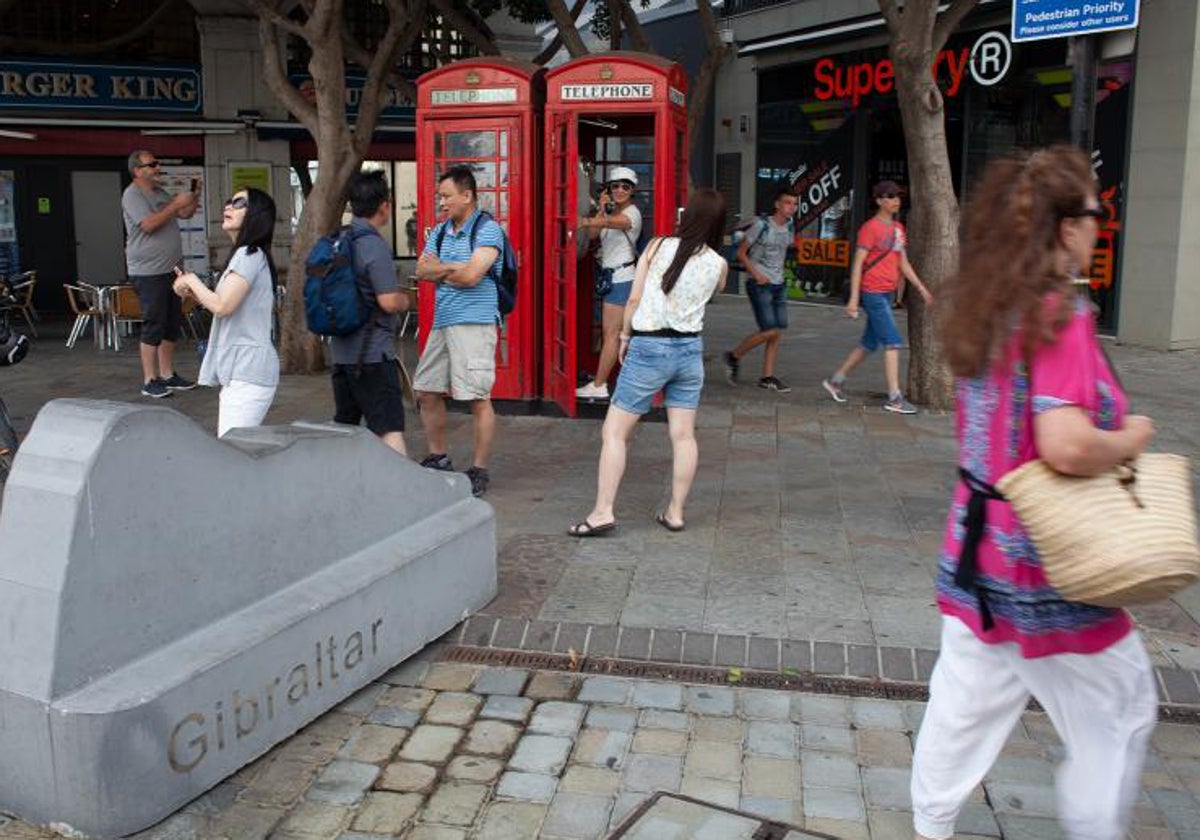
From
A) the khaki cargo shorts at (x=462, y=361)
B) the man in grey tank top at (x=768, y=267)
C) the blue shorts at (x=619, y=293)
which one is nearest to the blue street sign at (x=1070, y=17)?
the khaki cargo shorts at (x=462, y=361)

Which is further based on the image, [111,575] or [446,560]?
[446,560]

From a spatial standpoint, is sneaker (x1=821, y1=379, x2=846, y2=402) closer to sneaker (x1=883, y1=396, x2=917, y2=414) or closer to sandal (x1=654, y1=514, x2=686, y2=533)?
sneaker (x1=883, y1=396, x2=917, y2=414)

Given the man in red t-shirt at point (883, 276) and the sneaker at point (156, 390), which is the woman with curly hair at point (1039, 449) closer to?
the man in red t-shirt at point (883, 276)

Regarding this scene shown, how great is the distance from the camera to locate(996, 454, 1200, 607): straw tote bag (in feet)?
8.44

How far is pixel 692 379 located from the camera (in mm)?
6047

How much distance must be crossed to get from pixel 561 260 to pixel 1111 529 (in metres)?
6.87

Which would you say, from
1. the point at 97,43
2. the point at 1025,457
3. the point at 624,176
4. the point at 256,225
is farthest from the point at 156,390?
the point at 97,43

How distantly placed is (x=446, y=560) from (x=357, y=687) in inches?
26.6

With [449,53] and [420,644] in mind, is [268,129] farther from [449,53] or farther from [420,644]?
[420,644]

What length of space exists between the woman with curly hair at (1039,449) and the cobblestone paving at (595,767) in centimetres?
75

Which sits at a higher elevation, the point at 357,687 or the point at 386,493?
the point at 386,493

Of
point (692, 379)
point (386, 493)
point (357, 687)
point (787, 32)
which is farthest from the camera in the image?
point (787, 32)

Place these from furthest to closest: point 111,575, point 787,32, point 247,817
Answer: point 787,32 < point 247,817 < point 111,575

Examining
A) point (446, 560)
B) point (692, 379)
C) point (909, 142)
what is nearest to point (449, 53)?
point (909, 142)
